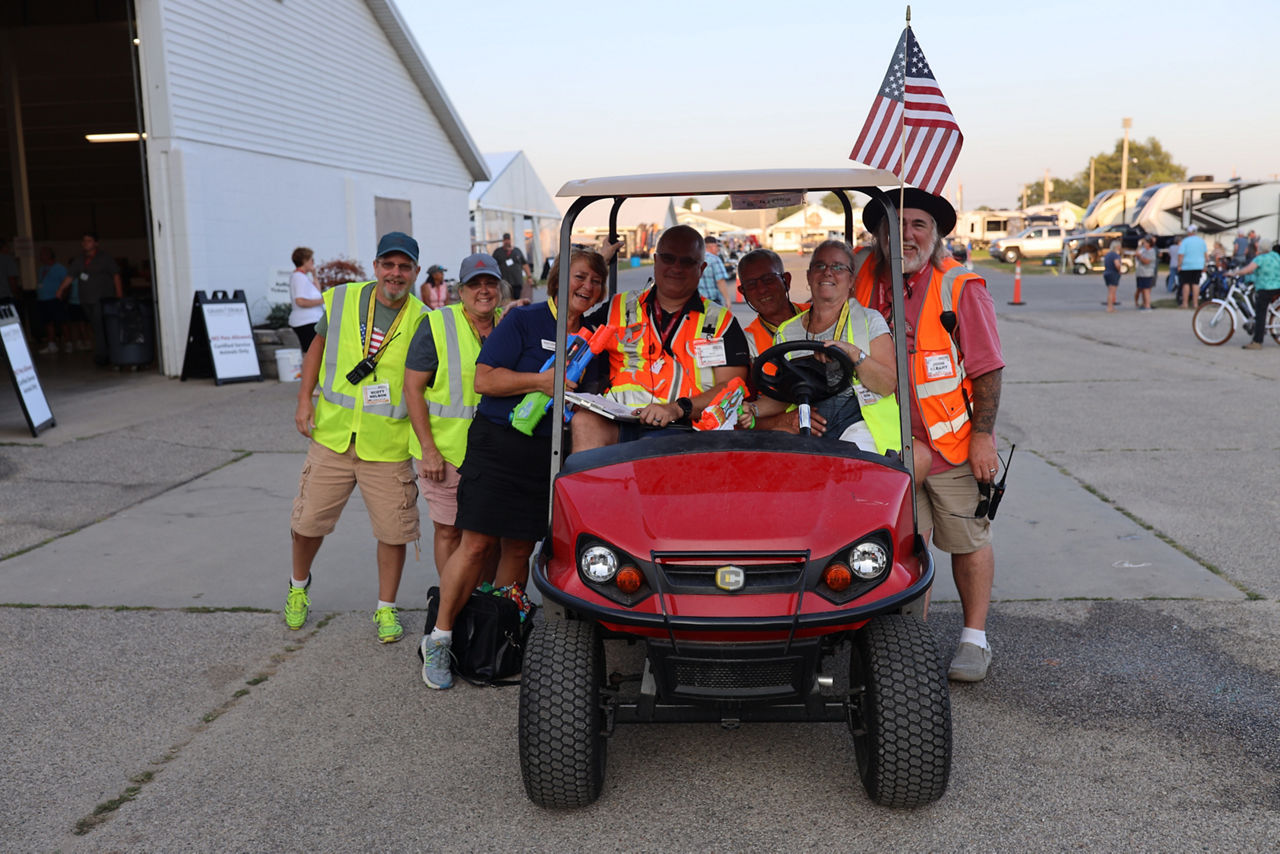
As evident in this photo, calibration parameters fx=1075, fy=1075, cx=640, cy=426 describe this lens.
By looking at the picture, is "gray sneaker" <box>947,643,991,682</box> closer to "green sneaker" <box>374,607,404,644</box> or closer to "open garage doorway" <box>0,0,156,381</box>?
"green sneaker" <box>374,607,404,644</box>

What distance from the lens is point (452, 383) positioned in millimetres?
4590

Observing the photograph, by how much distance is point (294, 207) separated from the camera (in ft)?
53.7

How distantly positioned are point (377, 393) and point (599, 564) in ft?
6.41

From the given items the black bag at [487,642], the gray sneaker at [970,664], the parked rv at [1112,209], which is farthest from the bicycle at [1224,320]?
the parked rv at [1112,209]


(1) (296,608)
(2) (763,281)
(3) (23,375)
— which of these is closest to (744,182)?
(2) (763,281)

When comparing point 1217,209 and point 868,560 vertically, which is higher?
point 1217,209

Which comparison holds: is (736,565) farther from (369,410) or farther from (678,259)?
(369,410)

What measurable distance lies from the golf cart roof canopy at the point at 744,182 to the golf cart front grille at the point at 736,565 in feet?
3.98

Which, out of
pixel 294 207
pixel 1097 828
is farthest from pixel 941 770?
pixel 294 207

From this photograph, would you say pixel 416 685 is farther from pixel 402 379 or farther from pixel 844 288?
pixel 844 288

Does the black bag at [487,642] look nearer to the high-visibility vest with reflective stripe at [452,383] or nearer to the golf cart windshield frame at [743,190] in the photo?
the high-visibility vest with reflective stripe at [452,383]

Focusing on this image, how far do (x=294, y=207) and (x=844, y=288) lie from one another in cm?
1396

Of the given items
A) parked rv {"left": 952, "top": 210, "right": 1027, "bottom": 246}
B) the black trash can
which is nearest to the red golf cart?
the black trash can

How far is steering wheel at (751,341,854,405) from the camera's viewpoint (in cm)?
379
